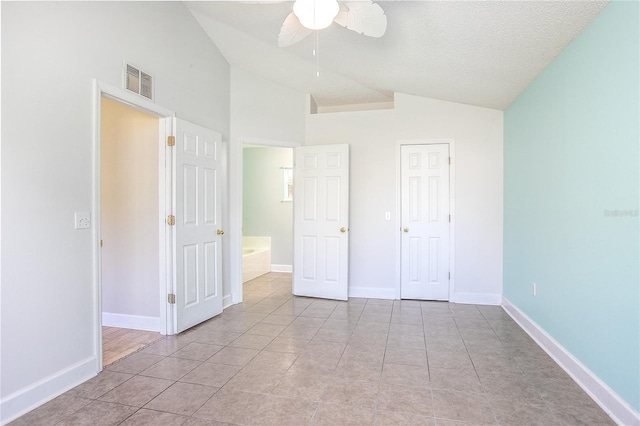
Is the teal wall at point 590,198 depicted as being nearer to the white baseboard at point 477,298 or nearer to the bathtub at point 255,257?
the white baseboard at point 477,298

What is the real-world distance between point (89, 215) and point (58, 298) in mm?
558

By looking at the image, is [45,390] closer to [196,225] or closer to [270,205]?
[196,225]

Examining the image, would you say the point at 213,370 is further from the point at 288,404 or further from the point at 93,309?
the point at 93,309

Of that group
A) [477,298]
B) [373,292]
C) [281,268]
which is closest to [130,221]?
[373,292]

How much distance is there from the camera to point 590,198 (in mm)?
2139

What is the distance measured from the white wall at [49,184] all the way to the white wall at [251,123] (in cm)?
163

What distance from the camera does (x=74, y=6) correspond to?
2.19 metres

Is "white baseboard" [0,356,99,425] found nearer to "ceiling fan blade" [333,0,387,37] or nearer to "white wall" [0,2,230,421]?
"white wall" [0,2,230,421]

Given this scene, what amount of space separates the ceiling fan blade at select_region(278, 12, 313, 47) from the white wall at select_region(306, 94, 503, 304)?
7.12 ft

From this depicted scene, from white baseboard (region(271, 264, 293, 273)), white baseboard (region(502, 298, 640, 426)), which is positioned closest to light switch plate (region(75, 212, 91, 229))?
white baseboard (region(502, 298, 640, 426))

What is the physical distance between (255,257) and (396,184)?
281 cm

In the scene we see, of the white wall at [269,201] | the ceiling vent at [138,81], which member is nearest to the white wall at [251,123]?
the ceiling vent at [138,81]

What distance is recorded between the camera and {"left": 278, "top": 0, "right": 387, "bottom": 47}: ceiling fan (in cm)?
198

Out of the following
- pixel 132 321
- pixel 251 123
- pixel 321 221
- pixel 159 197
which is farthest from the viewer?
pixel 321 221
